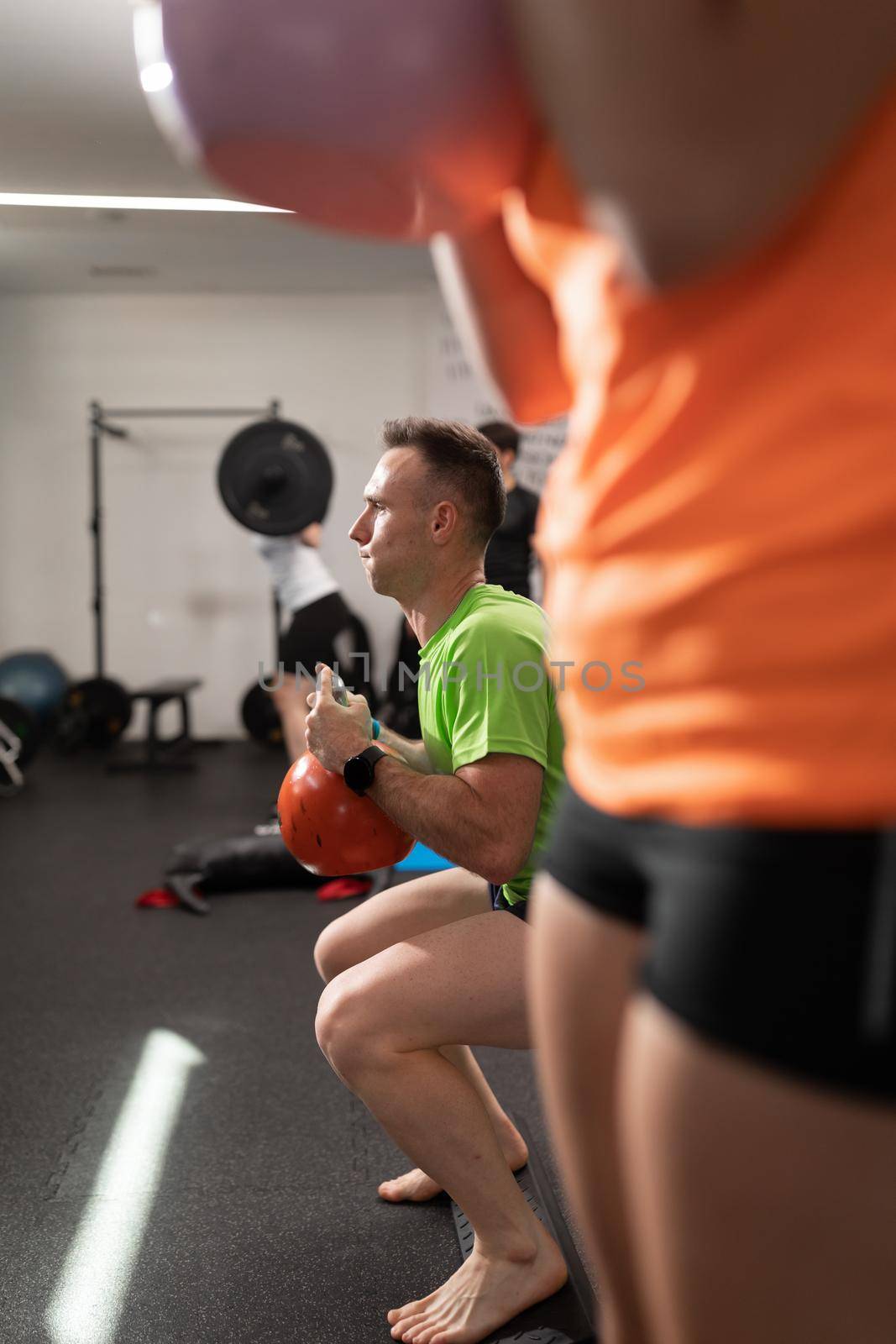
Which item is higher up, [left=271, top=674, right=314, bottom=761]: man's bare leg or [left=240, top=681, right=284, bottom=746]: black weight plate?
[left=271, top=674, right=314, bottom=761]: man's bare leg

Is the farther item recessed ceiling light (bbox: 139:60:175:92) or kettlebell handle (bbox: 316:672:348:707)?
kettlebell handle (bbox: 316:672:348:707)

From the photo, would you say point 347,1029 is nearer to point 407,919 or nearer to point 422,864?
point 407,919

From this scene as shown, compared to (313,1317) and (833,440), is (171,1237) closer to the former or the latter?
(313,1317)

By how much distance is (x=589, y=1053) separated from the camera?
0.58 meters

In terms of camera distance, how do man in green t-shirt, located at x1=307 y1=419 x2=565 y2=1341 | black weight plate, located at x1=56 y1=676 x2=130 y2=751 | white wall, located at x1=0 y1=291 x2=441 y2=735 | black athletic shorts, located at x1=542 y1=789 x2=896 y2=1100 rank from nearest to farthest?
black athletic shorts, located at x1=542 y1=789 x2=896 y2=1100 < man in green t-shirt, located at x1=307 y1=419 x2=565 y2=1341 < black weight plate, located at x1=56 y1=676 x2=130 y2=751 < white wall, located at x1=0 y1=291 x2=441 y2=735

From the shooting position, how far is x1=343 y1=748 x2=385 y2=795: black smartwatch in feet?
4.96

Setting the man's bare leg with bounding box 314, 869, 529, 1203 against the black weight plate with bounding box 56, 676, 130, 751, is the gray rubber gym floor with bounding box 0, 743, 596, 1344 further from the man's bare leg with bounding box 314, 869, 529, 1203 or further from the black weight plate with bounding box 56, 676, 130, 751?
the black weight plate with bounding box 56, 676, 130, 751

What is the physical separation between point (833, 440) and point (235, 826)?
167 inches

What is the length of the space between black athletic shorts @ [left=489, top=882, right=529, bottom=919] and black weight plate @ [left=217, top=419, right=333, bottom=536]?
3.42 metres

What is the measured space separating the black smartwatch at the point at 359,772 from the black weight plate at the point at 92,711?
4930 millimetres

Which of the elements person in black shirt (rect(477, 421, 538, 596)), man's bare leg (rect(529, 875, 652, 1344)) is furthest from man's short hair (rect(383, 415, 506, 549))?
person in black shirt (rect(477, 421, 538, 596))

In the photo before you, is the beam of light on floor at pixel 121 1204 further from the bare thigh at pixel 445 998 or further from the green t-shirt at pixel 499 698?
the green t-shirt at pixel 499 698

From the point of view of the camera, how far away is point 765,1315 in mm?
501

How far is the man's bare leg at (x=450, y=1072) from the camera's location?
144 cm
